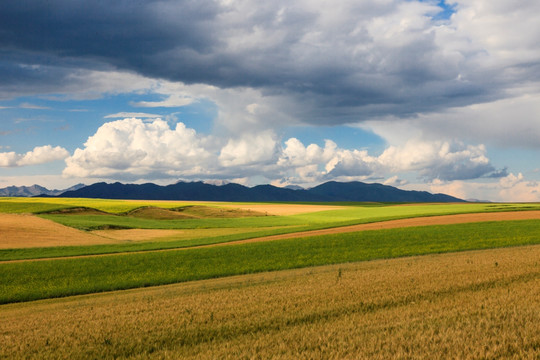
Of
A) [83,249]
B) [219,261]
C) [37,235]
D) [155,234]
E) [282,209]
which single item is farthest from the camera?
[282,209]

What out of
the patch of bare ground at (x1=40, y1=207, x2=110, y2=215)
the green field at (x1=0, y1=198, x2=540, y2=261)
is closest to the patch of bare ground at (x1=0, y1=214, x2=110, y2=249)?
the green field at (x1=0, y1=198, x2=540, y2=261)

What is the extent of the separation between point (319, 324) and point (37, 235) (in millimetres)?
54922

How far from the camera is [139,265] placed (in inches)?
1275

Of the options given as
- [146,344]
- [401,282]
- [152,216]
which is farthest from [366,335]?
[152,216]

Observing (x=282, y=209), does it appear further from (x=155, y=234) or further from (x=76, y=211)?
(x=155, y=234)

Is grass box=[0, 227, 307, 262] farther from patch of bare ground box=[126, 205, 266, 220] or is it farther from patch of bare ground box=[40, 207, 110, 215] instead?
patch of bare ground box=[126, 205, 266, 220]

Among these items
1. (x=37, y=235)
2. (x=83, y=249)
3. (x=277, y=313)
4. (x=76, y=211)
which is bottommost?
(x=83, y=249)

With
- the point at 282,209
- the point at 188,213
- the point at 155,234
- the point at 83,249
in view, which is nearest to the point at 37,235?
the point at 83,249

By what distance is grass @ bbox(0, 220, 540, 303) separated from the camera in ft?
86.0

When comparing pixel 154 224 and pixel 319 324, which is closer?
pixel 319 324

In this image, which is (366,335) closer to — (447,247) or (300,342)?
(300,342)

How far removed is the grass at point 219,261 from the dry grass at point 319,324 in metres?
10.6

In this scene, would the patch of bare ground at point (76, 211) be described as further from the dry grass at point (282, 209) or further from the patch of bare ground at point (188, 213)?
the dry grass at point (282, 209)

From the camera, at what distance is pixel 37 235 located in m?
56.5
